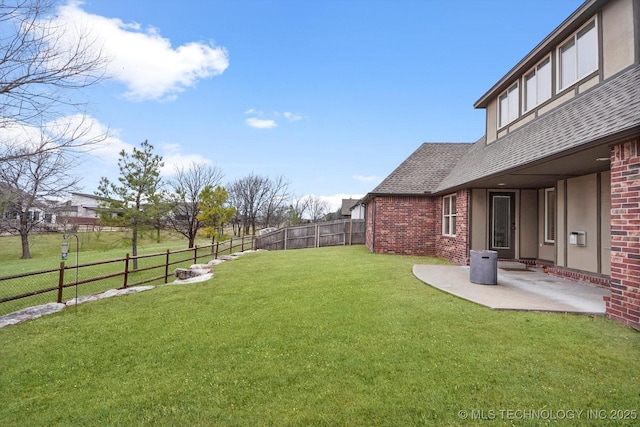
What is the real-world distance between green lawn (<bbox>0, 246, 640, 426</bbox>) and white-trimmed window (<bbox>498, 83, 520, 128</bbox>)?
25.3 feet

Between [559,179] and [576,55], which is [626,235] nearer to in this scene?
[559,179]

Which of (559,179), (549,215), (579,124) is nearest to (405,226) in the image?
(549,215)

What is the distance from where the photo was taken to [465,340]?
408 cm

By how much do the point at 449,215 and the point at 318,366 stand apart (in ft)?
34.8

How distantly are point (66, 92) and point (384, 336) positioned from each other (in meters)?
5.75

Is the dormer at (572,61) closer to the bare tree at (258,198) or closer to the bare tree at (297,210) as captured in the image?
the bare tree at (297,210)

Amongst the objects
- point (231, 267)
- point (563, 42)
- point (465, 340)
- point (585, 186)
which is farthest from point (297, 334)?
point (563, 42)

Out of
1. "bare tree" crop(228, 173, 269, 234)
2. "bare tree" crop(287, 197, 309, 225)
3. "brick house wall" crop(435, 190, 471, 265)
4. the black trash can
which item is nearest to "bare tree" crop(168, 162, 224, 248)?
"bare tree" crop(228, 173, 269, 234)

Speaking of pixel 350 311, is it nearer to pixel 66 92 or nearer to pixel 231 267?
pixel 66 92

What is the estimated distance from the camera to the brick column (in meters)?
4.52

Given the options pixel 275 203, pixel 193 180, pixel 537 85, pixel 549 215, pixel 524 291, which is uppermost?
pixel 537 85

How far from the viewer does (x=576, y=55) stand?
7.61 metres

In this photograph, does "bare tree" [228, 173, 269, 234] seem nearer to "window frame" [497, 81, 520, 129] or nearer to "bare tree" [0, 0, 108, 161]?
"window frame" [497, 81, 520, 129]

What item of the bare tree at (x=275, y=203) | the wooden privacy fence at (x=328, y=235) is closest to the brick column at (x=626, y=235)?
the wooden privacy fence at (x=328, y=235)
